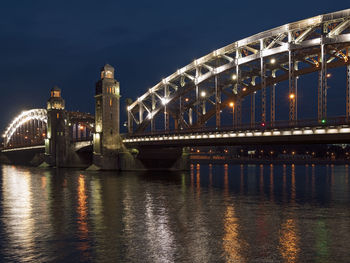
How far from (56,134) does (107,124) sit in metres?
28.8

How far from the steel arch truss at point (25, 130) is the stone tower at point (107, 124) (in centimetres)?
4905

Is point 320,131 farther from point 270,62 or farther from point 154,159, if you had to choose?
point 154,159

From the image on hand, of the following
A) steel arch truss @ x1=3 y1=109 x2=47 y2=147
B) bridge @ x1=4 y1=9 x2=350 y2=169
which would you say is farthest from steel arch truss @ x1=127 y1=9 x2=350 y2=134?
steel arch truss @ x1=3 y1=109 x2=47 y2=147

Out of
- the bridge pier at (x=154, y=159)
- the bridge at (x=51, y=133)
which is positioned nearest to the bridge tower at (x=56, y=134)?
the bridge at (x=51, y=133)

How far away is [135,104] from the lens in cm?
9000

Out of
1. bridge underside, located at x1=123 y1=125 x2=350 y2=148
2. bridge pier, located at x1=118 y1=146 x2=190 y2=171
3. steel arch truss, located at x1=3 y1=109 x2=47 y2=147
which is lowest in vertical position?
bridge pier, located at x1=118 y1=146 x2=190 y2=171

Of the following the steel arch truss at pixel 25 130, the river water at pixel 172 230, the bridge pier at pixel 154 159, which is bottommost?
the river water at pixel 172 230

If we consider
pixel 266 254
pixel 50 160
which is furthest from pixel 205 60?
pixel 50 160

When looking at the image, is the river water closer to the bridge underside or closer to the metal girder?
the bridge underside

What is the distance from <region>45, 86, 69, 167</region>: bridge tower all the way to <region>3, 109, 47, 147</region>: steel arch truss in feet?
54.7

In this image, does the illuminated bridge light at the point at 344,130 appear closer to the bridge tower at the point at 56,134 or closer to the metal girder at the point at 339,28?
the metal girder at the point at 339,28

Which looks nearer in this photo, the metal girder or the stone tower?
the metal girder

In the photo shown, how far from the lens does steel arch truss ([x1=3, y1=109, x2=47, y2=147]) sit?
13762cm

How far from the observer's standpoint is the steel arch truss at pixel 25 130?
138 m
